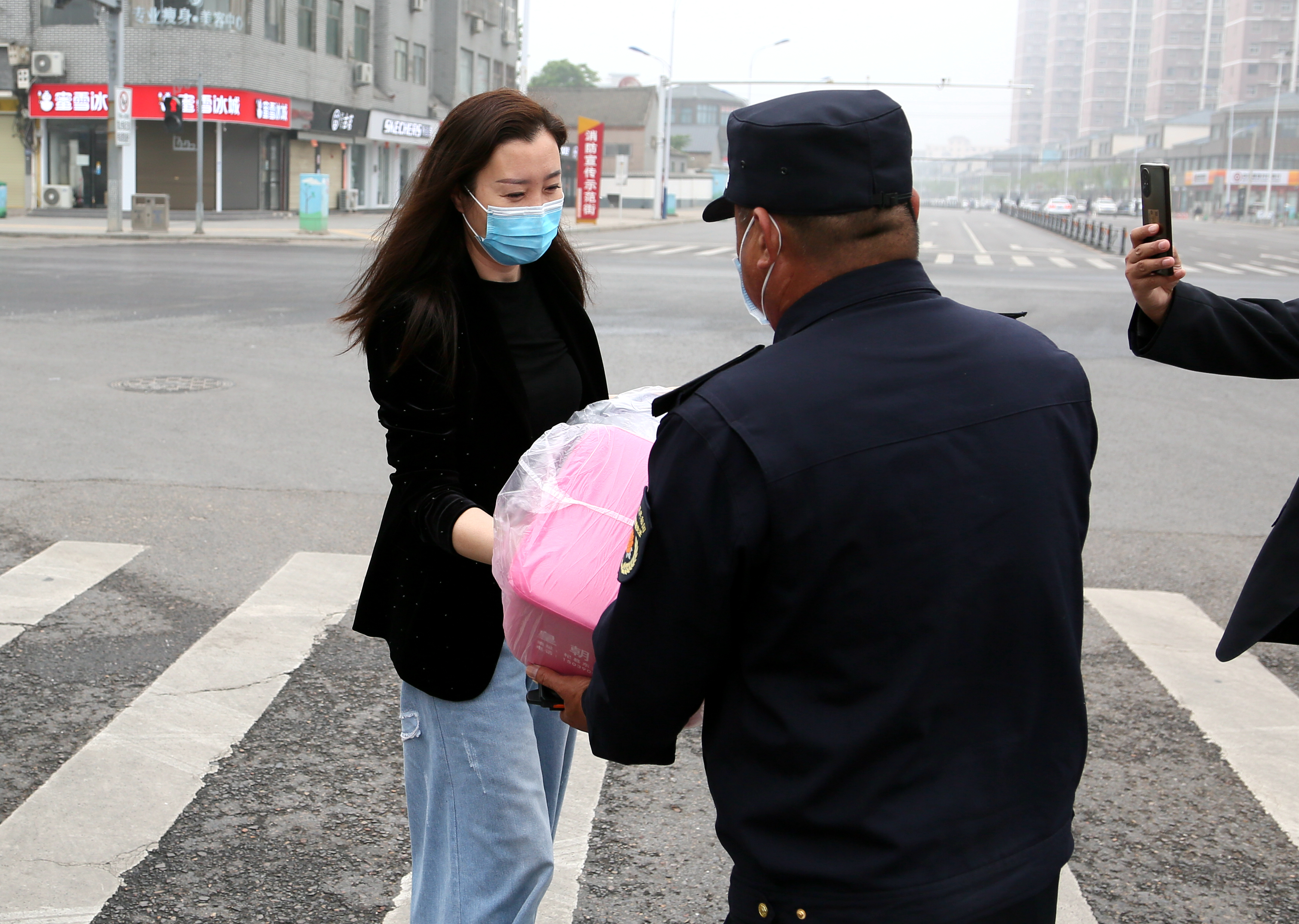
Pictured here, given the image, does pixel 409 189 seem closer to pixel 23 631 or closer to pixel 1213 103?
pixel 23 631

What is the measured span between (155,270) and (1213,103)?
190210mm

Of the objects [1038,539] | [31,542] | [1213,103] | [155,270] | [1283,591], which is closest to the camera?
[1038,539]

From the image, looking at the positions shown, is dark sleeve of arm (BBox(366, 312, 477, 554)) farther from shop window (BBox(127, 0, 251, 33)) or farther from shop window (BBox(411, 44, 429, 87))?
shop window (BBox(411, 44, 429, 87))

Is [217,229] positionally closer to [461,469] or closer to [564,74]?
[461,469]

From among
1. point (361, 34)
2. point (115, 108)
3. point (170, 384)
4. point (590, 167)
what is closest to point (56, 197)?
point (115, 108)

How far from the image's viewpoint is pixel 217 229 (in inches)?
1312

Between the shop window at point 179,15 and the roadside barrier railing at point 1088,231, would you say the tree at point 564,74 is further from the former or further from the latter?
the shop window at point 179,15

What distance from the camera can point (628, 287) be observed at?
20656 millimetres

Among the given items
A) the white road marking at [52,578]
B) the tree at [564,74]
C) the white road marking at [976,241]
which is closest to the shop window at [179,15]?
the white road marking at [976,241]

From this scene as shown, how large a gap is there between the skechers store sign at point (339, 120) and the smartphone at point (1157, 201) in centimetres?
4408

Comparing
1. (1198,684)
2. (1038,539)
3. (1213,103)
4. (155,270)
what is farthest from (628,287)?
(1213,103)

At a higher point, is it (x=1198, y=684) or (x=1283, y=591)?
(x=1283, y=591)

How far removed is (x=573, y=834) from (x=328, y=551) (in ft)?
9.76

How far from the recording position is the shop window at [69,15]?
126 ft
